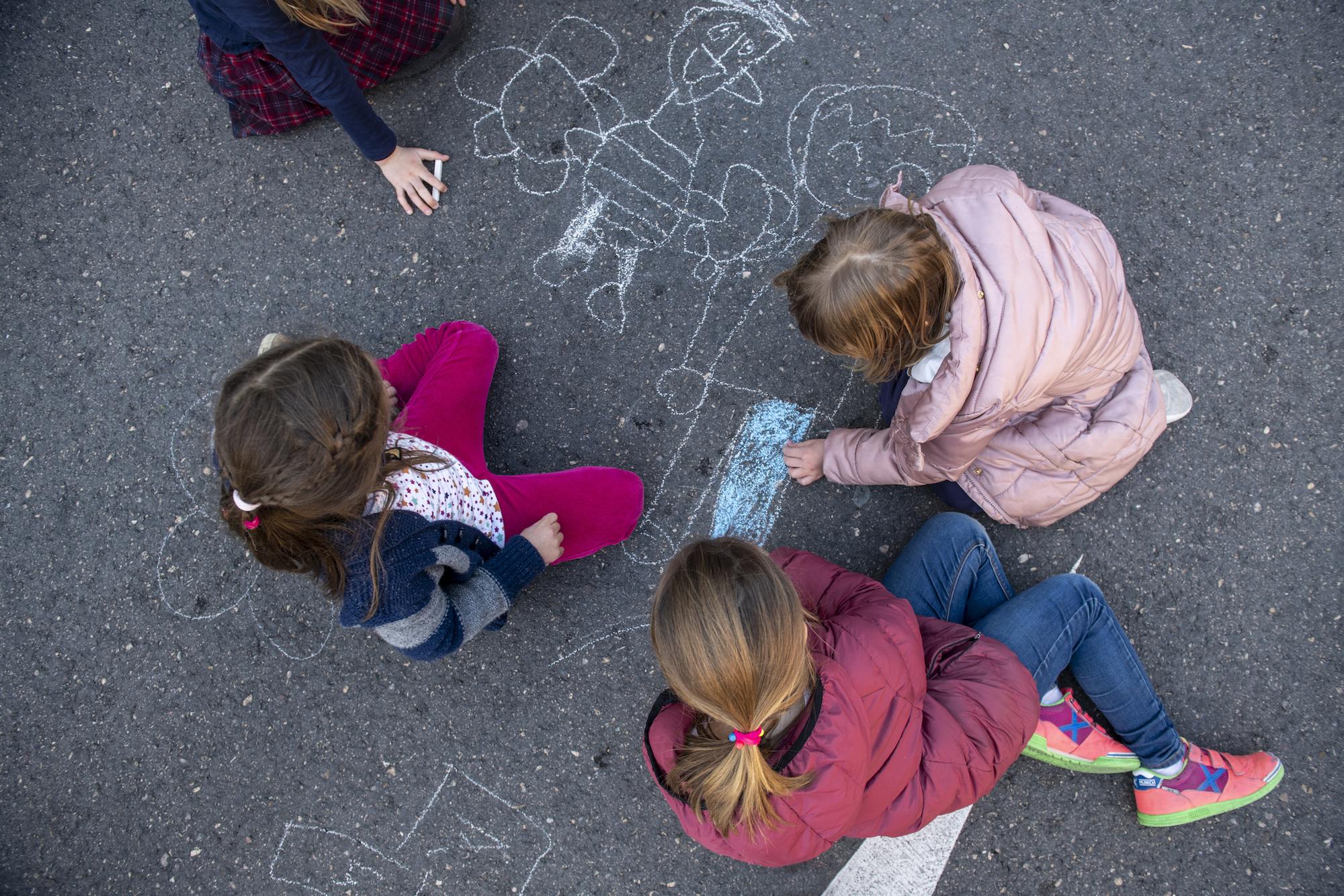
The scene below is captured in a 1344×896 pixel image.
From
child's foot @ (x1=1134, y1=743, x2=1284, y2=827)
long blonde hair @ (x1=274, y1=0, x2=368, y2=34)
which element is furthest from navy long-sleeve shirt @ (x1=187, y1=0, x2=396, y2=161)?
child's foot @ (x1=1134, y1=743, x2=1284, y2=827)

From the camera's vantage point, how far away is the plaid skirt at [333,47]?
2.21 meters

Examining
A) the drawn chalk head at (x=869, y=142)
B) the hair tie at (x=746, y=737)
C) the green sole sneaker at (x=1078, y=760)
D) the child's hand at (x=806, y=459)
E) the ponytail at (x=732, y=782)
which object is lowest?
the green sole sneaker at (x=1078, y=760)

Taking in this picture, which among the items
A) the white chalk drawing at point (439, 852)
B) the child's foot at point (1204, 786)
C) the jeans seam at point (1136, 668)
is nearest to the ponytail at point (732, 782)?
the white chalk drawing at point (439, 852)

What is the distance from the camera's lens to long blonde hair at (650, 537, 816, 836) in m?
1.32

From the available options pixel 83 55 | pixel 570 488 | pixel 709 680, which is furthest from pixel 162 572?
pixel 709 680

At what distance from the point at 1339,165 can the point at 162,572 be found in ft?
12.1

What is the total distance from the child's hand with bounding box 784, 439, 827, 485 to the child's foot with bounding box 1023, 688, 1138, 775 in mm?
850

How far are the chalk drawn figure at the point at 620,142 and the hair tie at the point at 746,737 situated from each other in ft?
4.33

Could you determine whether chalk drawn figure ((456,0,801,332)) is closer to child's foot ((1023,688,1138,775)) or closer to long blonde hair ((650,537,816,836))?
long blonde hair ((650,537,816,836))

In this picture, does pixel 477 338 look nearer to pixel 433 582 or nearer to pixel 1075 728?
pixel 433 582

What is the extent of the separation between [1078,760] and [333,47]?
113 inches

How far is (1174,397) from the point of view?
209cm

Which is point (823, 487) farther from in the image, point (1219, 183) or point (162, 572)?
point (162, 572)

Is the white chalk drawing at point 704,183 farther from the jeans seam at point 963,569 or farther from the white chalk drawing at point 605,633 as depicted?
the jeans seam at point 963,569
